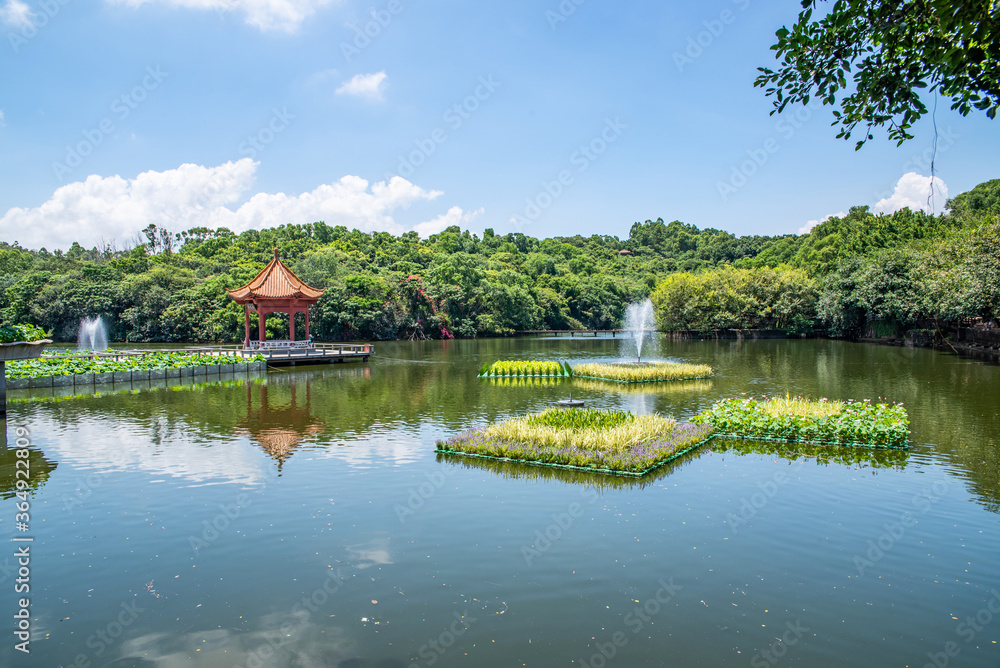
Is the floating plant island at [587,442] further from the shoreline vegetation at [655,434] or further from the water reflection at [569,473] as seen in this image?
the water reflection at [569,473]

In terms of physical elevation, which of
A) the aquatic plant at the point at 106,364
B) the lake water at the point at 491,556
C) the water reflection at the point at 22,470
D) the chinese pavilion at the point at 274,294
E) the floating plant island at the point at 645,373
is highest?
the chinese pavilion at the point at 274,294

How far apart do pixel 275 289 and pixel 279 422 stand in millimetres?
20473

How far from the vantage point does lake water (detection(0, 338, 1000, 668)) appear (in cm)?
581

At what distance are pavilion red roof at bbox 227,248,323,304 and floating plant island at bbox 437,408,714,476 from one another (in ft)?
79.9

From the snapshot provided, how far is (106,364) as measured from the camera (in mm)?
26328

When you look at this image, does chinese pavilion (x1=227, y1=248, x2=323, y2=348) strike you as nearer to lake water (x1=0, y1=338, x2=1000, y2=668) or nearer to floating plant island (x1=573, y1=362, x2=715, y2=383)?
floating plant island (x1=573, y1=362, x2=715, y2=383)

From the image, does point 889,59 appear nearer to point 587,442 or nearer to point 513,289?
point 587,442

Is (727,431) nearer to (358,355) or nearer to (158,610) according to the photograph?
(158,610)

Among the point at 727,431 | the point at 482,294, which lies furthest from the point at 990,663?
the point at 482,294

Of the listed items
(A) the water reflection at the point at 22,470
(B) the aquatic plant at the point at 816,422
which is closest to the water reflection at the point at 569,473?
(B) the aquatic plant at the point at 816,422

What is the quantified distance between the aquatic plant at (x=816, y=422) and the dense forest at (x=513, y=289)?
2322 cm

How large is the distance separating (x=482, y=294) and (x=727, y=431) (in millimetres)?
59980

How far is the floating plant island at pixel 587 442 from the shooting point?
11.8 m

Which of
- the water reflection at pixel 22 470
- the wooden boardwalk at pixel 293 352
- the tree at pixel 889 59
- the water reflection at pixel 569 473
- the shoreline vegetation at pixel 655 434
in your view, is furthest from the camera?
the wooden boardwalk at pixel 293 352
